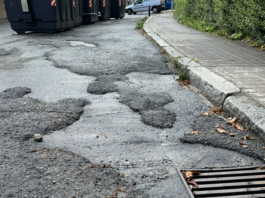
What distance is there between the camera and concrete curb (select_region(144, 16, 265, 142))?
2.49m

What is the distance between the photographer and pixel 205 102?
10.9ft

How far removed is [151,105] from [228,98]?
0.92m

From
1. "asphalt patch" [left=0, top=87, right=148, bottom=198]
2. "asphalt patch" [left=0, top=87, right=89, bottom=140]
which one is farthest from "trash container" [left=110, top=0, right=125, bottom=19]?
"asphalt patch" [left=0, top=87, right=148, bottom=198]

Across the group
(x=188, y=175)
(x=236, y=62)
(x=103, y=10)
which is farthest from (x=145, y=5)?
(x=188, y=175)

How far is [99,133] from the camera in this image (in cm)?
252

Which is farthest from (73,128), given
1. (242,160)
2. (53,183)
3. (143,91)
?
(242,160)

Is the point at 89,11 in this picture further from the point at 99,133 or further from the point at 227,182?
the point at 227,182

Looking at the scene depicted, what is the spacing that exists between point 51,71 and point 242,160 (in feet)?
12.1

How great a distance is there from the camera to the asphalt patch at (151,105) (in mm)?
2750

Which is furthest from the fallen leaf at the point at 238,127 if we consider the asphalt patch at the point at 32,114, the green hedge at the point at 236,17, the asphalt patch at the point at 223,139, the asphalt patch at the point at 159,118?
the green hedge at the point at 236,17

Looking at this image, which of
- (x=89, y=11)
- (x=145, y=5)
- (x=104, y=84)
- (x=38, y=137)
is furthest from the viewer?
(x=145, y=5)

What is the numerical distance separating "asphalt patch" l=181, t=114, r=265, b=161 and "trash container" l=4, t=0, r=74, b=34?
28.2 ft

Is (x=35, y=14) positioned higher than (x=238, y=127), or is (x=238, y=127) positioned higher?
(x=35, y=14)

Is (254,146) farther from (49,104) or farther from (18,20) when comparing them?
(18,20)
